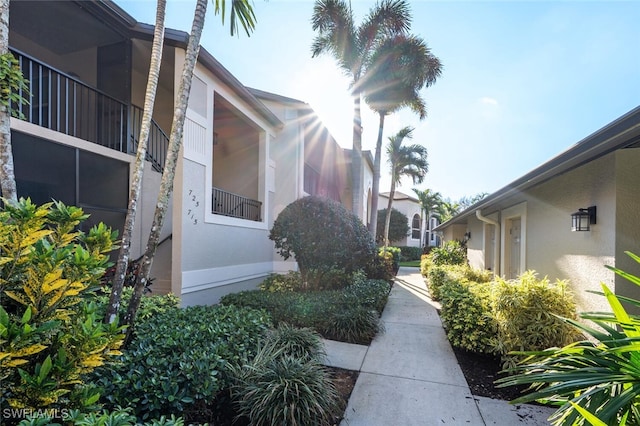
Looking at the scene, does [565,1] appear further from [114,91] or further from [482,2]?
[114,91]

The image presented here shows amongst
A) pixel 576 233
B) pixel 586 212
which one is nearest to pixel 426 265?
pixel 576 233

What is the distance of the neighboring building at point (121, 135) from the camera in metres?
5.63

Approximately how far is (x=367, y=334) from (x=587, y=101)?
8.10m

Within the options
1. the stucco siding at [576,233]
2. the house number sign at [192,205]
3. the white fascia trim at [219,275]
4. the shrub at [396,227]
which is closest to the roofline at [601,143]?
the stucco siding at [576,233]

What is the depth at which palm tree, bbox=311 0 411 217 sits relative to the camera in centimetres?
1140

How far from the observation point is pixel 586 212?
164 inches

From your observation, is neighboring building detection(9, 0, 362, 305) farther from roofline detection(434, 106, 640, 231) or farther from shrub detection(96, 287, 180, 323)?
roofline detection(434, 106, 640, 231)

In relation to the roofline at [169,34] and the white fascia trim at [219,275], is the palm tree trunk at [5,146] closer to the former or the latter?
the roofline at [169,34]

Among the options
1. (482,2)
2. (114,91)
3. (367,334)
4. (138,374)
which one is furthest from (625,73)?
(114,91)

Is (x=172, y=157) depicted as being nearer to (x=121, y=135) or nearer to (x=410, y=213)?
(x=121, y=135)

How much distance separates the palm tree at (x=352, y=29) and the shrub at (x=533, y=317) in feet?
27.5

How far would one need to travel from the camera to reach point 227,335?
147 inches

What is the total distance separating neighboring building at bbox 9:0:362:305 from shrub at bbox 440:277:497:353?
211 inches

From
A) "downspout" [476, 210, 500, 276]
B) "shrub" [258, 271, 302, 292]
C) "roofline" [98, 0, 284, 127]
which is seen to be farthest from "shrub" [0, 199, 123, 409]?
"downspout" [476, 210, 500, 276]
